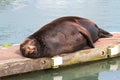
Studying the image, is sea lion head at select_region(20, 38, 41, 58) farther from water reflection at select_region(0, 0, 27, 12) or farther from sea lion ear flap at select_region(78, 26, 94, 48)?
water reflection at select_region(0, 0, 27, 12)

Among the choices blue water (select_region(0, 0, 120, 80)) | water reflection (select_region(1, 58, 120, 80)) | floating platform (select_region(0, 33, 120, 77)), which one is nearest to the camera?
floating platform (select_region(0, 33, 120, 77))

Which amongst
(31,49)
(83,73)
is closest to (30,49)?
(31,49)

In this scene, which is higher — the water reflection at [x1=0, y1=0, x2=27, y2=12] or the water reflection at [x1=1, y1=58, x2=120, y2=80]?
the water reflection at [x1=0, y1=0, x2=27, y2=12]

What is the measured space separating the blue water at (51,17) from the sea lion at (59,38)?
38cm

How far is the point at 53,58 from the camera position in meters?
6.72

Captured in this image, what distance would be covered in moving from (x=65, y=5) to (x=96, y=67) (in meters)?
6.13

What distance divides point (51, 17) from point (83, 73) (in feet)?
14.3

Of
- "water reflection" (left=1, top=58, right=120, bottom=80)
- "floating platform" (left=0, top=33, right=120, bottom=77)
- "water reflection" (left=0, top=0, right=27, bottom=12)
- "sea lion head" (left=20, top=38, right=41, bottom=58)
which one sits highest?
"water reflection" (left=0, top=0, right=27, bottom=12)

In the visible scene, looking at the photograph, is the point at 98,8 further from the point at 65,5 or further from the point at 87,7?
the point at 65,5

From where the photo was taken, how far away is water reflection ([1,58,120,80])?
6.68 metres

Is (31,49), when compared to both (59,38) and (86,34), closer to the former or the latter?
(59,38)

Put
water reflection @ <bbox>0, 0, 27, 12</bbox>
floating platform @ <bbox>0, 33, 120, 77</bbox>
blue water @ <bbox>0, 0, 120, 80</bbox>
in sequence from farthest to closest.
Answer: water reflection @ <bbox>0, 0, 27, 12</bbox>, blue water @ <bbox>0, 0, 120, 80</bbox>, floating platform @ <bbox>0, 33, 120, 77</bbox>

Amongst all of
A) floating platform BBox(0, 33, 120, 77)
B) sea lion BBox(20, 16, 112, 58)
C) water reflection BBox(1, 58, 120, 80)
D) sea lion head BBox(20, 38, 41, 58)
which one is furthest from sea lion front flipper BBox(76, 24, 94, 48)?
sea lion head BBox(20, 38, 41, 58)

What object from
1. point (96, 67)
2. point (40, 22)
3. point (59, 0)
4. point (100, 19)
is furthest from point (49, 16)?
point (96, 67)
